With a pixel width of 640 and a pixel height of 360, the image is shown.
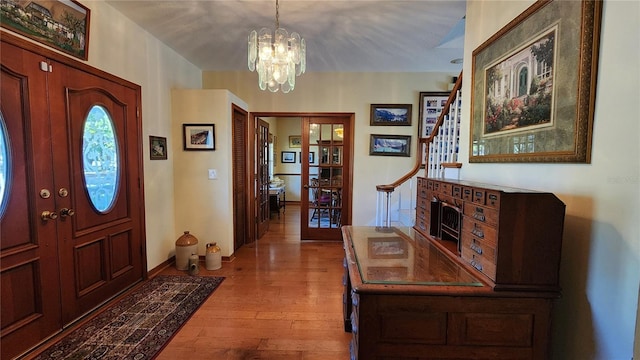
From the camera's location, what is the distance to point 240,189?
4000mm

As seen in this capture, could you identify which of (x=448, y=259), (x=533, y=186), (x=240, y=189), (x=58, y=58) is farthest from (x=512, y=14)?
(x=240, y=189)

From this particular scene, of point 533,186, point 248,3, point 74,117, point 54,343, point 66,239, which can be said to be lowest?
point 54,343

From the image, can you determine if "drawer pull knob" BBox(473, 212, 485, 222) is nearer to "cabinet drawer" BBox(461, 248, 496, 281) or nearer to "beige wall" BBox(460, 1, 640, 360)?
"cabinet drawer" BBox(461, 248, 496, 281)

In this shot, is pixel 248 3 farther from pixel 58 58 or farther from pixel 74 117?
pixel 74 117

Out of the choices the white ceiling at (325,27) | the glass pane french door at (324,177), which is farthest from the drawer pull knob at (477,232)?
the glass pane french door at (324,177)

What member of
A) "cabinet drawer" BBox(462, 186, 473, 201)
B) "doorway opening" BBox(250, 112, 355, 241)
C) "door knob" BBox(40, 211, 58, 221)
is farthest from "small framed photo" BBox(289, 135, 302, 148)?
"cabinet drawer" BBox(462, 186, 473, 201)

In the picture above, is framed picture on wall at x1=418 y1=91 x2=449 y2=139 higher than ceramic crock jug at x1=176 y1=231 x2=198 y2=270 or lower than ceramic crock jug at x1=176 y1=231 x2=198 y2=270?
higher

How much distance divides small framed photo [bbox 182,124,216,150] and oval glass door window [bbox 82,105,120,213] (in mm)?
929

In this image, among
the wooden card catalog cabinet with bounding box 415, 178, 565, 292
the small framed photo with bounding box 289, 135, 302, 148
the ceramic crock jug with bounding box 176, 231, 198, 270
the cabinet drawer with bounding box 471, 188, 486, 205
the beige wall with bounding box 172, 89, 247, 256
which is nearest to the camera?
the wooden card catalog cabinet with bounding box 415, 178, 565, 292

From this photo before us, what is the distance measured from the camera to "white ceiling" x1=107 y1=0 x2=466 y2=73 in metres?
2.35

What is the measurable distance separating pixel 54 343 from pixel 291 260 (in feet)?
7.28

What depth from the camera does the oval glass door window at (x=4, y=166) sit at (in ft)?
5.37

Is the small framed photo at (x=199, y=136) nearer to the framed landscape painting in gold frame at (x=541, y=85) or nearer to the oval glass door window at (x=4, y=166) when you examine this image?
the oval glass door window at (x=4, y=166)

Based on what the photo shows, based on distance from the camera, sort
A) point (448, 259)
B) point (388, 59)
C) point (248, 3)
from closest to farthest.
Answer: point (448, 259) → point (248, 3) → point (388, 59)
